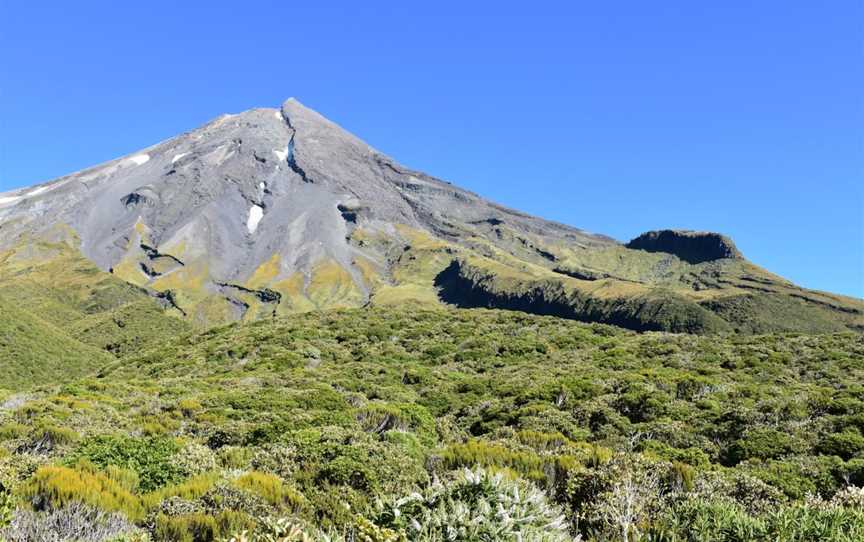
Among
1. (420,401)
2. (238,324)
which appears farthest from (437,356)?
(238,324)

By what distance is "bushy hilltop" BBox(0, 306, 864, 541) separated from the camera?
593cm

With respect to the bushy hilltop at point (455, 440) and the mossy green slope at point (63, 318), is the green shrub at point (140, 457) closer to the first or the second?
the bushy hilltop at point (455, 440)

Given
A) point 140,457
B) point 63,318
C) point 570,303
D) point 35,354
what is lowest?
point 140,457

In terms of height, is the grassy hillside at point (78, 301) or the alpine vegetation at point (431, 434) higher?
the grassy hillside at point (78, 301)

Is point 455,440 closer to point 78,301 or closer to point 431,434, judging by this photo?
point 431,434

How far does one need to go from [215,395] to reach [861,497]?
19.0 meters

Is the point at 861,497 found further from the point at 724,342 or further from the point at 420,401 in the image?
the point at 724,342

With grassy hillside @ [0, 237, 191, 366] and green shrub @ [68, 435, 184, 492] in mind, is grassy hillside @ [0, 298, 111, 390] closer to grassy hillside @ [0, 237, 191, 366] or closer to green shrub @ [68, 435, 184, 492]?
grassy hillside @ [0, 237, 191, 366]

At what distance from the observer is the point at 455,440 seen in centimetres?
1658

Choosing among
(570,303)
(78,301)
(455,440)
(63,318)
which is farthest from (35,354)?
(570,303)

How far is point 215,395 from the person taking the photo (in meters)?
20.8

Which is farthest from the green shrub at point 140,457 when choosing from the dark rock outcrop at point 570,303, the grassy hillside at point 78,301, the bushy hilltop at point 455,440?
the dark rock outcrop at point 570,303

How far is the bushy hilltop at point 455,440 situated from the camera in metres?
5.93

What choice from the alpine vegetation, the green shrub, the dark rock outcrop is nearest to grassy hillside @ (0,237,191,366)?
the alpine vegetation
